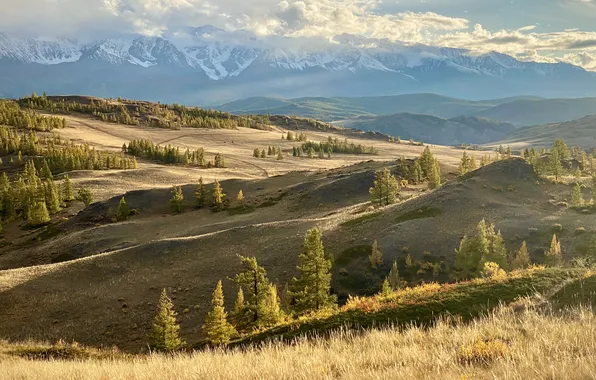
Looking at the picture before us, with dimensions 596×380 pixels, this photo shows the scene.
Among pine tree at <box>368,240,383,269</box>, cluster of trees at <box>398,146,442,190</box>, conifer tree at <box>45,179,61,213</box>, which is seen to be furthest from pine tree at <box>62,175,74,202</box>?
pine tree at <box>368,240,383,269</box>

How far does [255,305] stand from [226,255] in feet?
68.7

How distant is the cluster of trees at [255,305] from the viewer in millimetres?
33250

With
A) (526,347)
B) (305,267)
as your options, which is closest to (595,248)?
(305,267)

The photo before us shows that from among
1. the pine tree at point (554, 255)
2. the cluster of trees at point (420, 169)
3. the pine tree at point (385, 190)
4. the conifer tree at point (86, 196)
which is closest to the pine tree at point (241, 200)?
the pine tree at point (385, 190)

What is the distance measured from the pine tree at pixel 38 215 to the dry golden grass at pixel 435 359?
375ft

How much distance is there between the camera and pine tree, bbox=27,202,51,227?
10981 cm

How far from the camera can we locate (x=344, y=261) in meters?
53.2

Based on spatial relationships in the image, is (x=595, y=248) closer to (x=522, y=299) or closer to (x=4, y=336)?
(x=522, y=299)

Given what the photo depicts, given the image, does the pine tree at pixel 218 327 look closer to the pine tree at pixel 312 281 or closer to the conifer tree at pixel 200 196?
the pine tree at pixel 312 281

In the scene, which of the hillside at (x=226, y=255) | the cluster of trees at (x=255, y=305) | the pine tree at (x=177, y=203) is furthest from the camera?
the pine tree at (x=177, y=203)

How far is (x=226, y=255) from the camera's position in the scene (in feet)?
186

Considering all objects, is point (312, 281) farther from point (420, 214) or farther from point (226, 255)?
point (420, 214)

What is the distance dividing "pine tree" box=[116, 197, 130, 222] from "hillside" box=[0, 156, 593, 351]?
1679 cm

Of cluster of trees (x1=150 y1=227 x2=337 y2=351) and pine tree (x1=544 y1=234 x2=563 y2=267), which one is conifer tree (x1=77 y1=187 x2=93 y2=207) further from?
pine tree (x1=544 y1=234 x2=563 y2=267)
